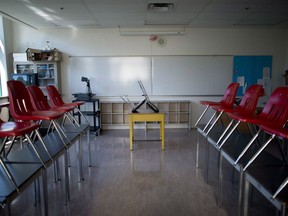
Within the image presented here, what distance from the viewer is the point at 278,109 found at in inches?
83.9

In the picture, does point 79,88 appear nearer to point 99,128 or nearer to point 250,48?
point 99,128

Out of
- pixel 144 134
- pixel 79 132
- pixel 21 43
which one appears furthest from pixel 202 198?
pixel 21 43

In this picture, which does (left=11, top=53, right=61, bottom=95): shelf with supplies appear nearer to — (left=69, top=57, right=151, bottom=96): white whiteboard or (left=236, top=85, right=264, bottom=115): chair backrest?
(left=69, top=57, right=151, bottom=96): white whiteboard

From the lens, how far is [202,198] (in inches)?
102

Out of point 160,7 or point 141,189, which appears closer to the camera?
point 141,189

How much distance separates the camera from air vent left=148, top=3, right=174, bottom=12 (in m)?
4.17

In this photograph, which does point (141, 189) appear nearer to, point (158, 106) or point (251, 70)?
point (158, 106)

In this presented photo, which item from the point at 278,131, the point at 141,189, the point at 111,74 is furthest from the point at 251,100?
the point at 111,74

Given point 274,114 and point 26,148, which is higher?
point 274,114

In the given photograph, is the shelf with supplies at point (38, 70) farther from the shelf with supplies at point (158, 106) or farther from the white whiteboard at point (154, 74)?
the shelf with supplies at point (158, 106)

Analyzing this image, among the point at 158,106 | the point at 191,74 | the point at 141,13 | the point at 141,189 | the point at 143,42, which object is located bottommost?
the point at 141,189

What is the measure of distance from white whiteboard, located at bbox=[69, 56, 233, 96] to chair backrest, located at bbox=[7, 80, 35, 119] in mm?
3607

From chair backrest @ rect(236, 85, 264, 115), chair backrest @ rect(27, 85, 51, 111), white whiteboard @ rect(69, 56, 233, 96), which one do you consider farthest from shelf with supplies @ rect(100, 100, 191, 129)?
chair backrest @ rect(236, 85, 264, 115)

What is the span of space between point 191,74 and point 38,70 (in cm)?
412
